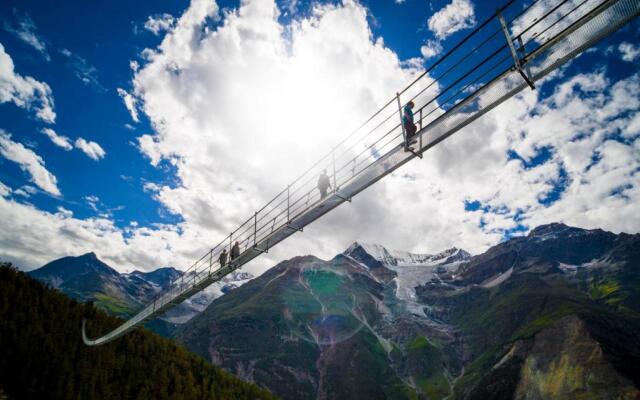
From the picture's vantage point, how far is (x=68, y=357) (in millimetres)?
74125

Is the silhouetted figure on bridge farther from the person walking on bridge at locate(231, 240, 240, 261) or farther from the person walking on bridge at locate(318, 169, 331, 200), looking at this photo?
the person walking on bridge at locate(318, 169, 331, 200)

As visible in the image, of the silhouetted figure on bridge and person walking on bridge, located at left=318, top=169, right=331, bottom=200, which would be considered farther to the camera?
the silhouetted figure on bridge

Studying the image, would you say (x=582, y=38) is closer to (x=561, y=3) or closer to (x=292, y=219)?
(x=561, y=3)

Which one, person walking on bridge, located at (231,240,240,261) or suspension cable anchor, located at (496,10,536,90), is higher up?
suspension cable anchor, located at (496,10,536,90)

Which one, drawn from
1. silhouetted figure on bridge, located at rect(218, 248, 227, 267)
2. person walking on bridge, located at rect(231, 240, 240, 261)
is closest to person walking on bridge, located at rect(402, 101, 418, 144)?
person walking on bridge, located at rect(231, 240, 240, 261)

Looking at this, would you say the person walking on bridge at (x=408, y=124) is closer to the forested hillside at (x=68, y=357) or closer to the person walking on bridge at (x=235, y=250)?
the person walking on bridge at (x=235, y=250)

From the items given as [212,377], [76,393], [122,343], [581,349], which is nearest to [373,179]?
[76,393]

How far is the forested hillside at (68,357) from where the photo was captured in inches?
2650

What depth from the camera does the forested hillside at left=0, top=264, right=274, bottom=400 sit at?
67.3 metres

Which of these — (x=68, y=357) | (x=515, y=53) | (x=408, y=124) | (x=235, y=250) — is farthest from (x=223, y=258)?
(x=68, y=357)

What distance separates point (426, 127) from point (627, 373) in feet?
554

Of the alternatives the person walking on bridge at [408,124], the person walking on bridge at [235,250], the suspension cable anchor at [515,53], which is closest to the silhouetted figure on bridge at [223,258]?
the person walking on bridge at [235,250]

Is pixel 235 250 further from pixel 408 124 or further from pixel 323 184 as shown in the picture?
pixel 408 124

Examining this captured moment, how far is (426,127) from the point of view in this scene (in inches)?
667
